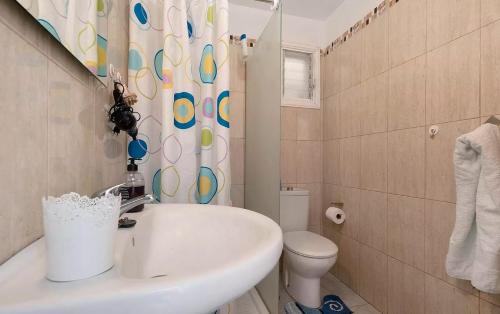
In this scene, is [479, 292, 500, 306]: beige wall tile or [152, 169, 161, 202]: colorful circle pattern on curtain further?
[152, 169, 161, 202]: colorful circle pattern on curtain

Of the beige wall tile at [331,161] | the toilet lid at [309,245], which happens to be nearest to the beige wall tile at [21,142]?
the toilet lid at [309,245]

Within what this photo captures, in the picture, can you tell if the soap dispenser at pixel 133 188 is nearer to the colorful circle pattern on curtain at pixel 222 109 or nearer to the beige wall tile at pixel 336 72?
the colorful circle pattern on curtain at pixel 222 109

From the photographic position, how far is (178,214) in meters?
0.77

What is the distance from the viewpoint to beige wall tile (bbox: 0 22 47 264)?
371mm

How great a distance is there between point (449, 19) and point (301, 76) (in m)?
1.20

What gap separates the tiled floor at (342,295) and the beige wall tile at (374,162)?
2.65 feet

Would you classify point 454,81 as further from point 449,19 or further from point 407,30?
point 407,30

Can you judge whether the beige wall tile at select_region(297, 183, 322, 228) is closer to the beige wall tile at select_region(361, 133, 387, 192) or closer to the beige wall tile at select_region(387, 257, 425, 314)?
the beige wall tile at select_region(361, 133, 387, 192)

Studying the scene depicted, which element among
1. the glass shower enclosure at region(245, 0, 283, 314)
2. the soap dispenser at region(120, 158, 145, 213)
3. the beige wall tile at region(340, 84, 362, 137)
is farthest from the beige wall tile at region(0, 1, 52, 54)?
the beige wall tile at region(340, 84, 362, 137)

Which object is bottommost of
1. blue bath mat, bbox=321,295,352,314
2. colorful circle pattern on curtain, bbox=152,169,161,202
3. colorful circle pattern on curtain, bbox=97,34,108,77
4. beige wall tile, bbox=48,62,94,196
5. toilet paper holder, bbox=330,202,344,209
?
blue bath mat, bbox=321,295,352,314

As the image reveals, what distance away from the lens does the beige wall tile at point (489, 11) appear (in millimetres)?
989

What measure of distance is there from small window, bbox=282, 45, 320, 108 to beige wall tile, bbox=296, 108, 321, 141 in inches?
2.5

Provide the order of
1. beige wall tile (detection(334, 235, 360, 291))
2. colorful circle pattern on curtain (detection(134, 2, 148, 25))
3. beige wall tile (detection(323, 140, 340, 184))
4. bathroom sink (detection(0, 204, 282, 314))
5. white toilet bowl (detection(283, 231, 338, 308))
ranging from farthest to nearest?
beige wall tile (detection(323, 140, 340, 184)) < beige wall tile (detection(334, 235, 360, 291)) < white toilet bowl (detection(283, 231, 338, 308)) < colorful circle pattern on curtain (detection(134, 2, 148, 25)) < bathroom sink (detection(0, 204, 282, 314))

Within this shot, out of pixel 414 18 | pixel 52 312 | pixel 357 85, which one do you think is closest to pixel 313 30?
pixel 357 85
